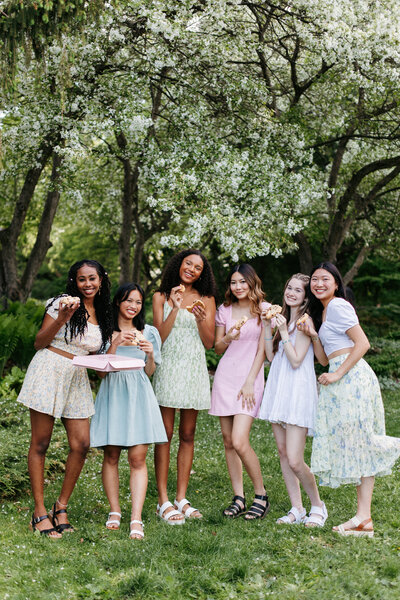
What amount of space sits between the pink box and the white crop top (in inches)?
55.8

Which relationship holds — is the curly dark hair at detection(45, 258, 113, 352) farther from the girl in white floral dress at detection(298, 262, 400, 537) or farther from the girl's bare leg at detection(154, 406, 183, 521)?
the girl in white floral dress at detection(298, 262, 400, 537)

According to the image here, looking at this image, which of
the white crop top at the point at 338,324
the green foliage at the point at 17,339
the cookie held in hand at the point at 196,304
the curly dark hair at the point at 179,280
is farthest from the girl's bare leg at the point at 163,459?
the green foliage at the point at 17,339

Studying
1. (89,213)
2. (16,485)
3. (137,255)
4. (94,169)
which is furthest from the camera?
(89,213)

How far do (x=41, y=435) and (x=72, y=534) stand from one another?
749mm

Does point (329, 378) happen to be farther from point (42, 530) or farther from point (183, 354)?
point (42, 530)

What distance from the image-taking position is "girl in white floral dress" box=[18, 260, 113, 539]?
4.47 metres

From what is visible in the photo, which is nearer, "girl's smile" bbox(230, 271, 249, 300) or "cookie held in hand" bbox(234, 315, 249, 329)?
"cookie held in hand" bbox(234, 315, 249, 329)

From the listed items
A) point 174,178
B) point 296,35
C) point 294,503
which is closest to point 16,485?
point 294,503

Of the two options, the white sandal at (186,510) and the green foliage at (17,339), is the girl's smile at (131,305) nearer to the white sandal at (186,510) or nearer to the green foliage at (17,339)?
the white sandal at (186,510)

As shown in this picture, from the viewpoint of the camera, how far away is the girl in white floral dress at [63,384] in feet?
14.7

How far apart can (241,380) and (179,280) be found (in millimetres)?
1007

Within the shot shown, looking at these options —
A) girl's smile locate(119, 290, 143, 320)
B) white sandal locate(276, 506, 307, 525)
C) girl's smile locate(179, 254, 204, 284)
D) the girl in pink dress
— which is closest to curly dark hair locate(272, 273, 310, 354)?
the girl in pink dress

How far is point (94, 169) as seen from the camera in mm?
14531

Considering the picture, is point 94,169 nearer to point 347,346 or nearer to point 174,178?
point 174,178
